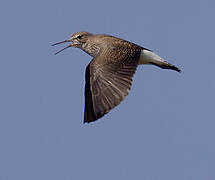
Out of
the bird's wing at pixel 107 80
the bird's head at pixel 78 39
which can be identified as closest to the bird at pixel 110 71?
the bird's wing at pixel 107 80

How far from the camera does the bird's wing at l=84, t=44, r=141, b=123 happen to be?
11750 millimetres

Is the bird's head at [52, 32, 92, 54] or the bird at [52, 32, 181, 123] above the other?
the bird's head at [52, 32, 92, 54]

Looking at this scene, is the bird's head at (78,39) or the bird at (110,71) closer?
the bird at (110,71)

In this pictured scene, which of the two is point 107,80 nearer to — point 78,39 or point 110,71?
point 110,71

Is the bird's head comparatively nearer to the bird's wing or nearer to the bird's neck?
the bird's neck

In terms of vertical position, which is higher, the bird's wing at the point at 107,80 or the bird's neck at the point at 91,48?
the bird's neck at the point at 91,48

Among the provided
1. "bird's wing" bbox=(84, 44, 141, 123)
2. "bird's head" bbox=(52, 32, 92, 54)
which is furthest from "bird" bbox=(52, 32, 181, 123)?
"bird's head" bbox=(52, 32, 92, 54)

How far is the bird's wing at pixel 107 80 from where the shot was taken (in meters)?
11.8

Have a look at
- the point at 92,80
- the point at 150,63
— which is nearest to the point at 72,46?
the point at 150,63

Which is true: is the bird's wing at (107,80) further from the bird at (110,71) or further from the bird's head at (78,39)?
the bird's head at (78,39)

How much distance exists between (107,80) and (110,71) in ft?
0.95

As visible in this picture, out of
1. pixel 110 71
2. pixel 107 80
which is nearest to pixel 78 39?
pixel 110 71

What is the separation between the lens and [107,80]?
1229 cm

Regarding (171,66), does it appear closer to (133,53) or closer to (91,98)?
(133,53)
